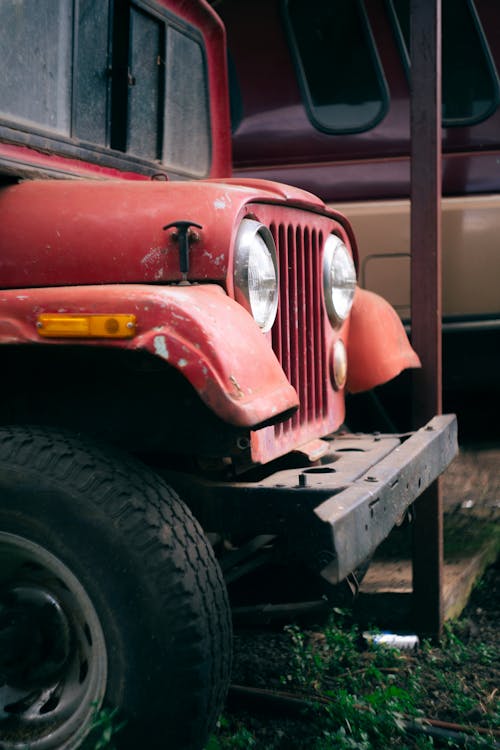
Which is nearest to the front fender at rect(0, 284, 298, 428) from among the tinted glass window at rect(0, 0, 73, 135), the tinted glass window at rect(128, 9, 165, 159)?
the tinted glass window at rect(0, 0, 73, 135)

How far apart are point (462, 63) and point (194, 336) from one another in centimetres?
313

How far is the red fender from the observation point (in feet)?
10.1

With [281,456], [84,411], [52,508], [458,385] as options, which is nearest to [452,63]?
[458,385]

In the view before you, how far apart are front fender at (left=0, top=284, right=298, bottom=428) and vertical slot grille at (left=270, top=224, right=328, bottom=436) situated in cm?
45

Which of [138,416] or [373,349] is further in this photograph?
[373,349]

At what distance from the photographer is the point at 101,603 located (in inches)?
79.1

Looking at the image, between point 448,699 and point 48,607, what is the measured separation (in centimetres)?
126

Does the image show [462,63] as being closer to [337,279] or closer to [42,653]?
[337,279]

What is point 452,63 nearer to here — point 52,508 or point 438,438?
point 438,438

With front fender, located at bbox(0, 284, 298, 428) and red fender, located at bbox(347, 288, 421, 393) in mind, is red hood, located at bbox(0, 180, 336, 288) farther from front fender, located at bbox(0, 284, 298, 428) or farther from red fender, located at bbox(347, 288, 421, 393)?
red fender, located at bbox(347, 288, 421, 393)

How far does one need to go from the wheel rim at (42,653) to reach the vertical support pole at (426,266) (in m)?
1.47

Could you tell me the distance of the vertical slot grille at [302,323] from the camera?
2592 millimetres

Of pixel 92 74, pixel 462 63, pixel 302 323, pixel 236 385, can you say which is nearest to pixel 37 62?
pixel 92 74

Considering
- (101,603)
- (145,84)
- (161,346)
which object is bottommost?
(101,603)
